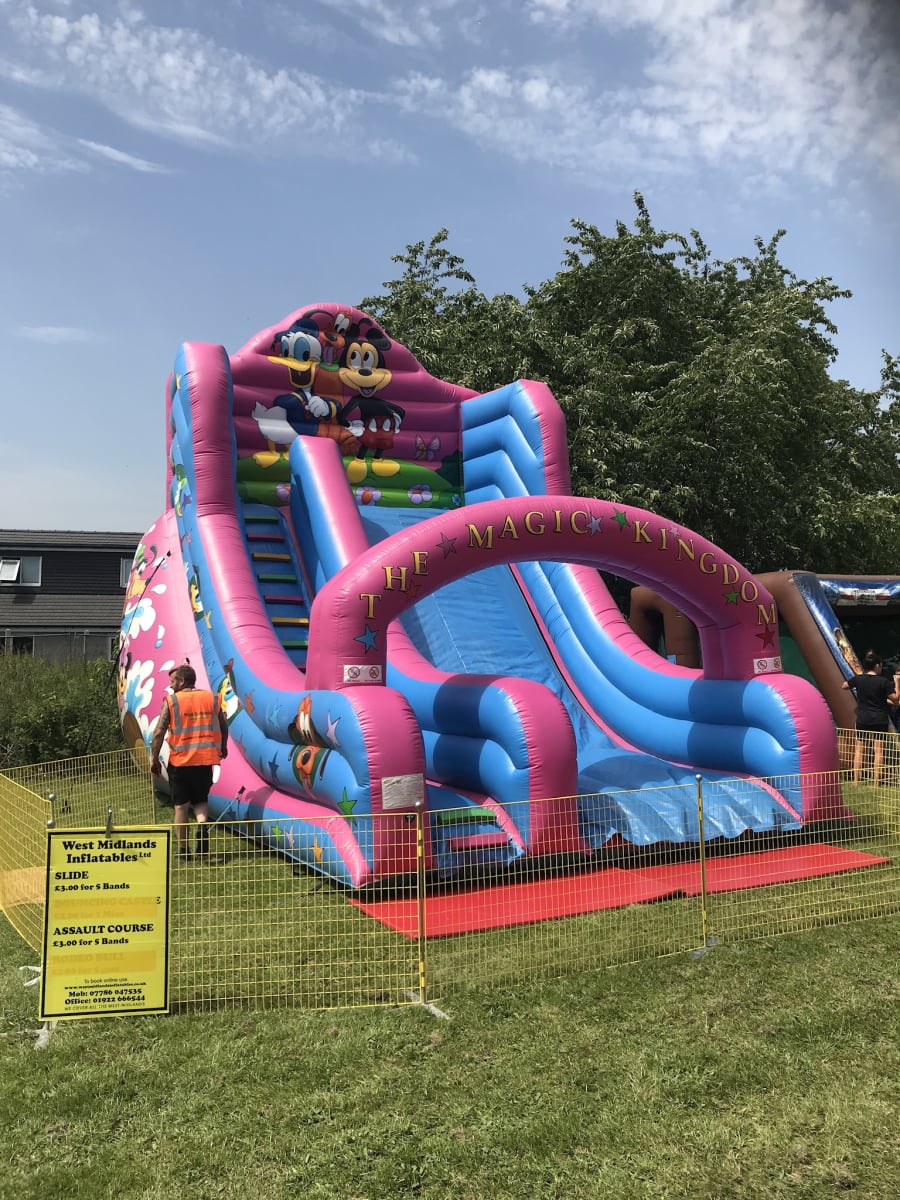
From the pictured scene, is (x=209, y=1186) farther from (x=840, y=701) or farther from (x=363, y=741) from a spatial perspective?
(x=840, y=701)

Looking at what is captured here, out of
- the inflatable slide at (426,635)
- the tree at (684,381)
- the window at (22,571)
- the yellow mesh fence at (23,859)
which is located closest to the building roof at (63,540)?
the window at (22,571)

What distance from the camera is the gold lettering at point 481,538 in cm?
644

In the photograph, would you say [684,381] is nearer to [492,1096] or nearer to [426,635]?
[426,635]

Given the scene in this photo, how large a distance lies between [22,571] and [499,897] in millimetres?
20248

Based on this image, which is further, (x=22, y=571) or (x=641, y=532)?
(x=22, y=571)

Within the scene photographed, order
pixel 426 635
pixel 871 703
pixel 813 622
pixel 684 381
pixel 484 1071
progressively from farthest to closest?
1. pixel 684 381
2. pixel 813 622
3. pixel 871 703
4. pixel 426 635
5. pixel 484 1071

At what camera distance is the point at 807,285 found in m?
18.4

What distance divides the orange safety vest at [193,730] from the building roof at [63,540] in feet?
55.3

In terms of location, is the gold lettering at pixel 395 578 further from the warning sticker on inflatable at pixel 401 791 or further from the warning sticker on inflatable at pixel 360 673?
the warning sticker on inflatable at pixel 401 791

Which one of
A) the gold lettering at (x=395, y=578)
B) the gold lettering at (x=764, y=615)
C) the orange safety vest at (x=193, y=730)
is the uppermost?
the gold lettering at (x=395, y=578)

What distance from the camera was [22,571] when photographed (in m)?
22.5

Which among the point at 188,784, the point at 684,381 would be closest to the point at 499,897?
the point at 188,784

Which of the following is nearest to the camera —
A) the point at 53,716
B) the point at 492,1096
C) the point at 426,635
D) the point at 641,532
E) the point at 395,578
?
the point at 492,1096

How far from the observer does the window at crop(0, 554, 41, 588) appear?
73.0 ft
